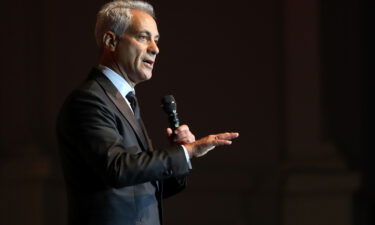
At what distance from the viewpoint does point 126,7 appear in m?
2.19

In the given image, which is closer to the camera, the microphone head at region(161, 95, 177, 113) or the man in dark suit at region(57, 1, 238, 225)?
the man in dark suit at region(57, 1, 238, 225)

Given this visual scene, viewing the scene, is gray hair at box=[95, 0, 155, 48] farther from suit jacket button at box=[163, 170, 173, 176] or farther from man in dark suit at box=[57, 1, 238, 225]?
suit jacket button at box=[163, 170, 173, 176]

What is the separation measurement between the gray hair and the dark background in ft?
9.24

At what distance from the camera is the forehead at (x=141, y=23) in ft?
7.11

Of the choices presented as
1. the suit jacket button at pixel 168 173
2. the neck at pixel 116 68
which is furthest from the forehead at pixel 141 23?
the suit jacket button at pixel 168 173

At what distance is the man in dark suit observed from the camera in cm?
193

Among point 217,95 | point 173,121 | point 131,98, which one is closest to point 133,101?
point 131,98

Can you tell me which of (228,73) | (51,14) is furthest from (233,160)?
(51,14)

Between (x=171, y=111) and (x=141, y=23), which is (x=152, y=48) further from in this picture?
(x=171, y=111)

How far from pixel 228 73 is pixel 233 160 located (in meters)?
0.57

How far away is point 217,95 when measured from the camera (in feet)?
16.7

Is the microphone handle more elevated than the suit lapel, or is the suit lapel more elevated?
the suit lapel

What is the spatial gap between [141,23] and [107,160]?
0.46 meters

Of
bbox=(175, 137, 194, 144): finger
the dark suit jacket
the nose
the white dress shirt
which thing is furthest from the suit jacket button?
the nose
